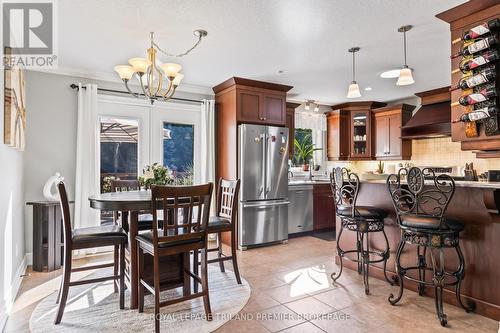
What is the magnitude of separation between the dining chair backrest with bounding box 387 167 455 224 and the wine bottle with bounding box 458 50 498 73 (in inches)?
36.2

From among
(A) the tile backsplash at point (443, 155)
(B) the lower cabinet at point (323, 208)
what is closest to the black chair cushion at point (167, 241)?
(B) the lower cabinet at point (323, 208)

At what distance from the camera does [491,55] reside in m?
2.38

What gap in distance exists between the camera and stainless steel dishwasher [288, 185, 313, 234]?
523 centimetres

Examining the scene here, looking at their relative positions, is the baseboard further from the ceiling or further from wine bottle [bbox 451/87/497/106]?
wine bottle [bbox 451/87/497/106]

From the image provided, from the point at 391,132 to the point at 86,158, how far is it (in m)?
5.17

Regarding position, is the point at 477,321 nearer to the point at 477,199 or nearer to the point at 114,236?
the point at 477,199

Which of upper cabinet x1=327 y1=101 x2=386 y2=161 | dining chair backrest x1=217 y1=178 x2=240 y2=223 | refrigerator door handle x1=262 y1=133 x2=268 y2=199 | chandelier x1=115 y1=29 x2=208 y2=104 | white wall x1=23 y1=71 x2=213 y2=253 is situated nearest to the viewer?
chandelier x1=115 y1=29 x2=208 y2=104

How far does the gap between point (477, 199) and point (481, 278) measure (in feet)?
2.09

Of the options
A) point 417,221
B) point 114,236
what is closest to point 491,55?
point 417,221

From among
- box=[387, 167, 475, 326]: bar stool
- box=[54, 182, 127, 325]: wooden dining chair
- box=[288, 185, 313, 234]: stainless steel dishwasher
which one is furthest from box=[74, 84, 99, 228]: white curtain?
box=[387, 167, 475, 326]: bar stool

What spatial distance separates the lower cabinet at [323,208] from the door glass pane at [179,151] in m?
2.29

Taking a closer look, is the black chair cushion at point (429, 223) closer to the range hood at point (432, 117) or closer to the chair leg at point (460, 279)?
the chair leg at point (460, 279)

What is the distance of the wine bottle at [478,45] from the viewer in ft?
7.77

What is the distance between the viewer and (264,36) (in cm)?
308
